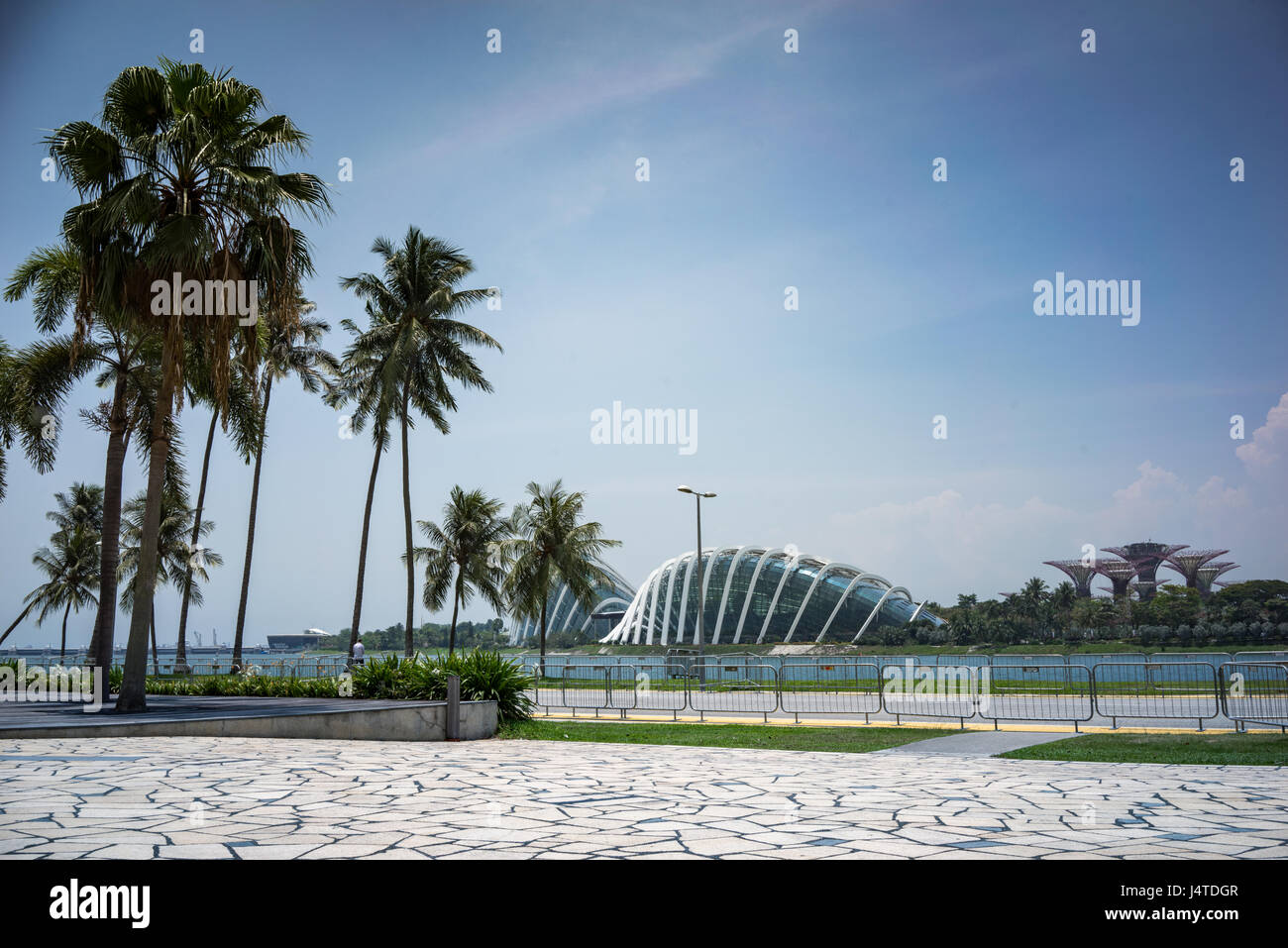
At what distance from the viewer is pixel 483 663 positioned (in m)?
16.2

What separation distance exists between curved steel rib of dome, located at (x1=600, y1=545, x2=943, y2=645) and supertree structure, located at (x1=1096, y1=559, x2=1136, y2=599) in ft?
104

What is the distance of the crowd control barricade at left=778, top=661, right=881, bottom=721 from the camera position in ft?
62.2

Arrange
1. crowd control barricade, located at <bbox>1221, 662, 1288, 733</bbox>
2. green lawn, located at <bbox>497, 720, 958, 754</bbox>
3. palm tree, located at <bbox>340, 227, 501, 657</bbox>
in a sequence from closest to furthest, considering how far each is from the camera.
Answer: green lawn, located at <bbox>497, 720, 958, 754</bbox>
crowd control barricade, located at <bbox>1221, 662, 1288, 733</bbox>
palm tree, located at <bbox>340, 227, 501, 657</bbox>

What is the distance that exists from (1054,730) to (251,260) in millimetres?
16386

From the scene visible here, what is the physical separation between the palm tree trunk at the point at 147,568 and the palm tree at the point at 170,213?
20mm

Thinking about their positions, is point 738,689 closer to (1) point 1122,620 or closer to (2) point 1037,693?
(2) point 1037,693

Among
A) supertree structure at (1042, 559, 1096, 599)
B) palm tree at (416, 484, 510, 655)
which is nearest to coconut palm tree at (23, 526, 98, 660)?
palm tree at (416, 484, 510, 655)

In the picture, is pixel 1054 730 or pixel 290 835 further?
pixel 1054 730

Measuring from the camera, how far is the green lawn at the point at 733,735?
13727 mm

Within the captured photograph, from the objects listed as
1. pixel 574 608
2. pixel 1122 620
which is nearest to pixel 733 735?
pixel 1122 620

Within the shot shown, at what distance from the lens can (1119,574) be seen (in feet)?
333

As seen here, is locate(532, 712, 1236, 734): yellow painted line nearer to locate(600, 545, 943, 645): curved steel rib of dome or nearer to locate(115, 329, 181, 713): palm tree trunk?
locate(115, 329, 181, 713): palm tree trunk
